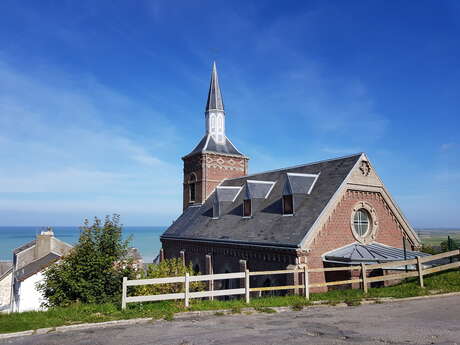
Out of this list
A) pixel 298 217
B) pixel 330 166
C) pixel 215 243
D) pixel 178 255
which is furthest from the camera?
pixel 178 255

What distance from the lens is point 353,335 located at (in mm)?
9586

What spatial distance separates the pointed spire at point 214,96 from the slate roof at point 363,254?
24.6 meters

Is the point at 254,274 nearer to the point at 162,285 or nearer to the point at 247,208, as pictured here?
the point at 162,285

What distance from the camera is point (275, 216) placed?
75.7 ft

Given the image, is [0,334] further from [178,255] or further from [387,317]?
[178,255]

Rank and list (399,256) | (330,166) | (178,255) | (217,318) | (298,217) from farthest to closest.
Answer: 1. (178,255)
2. (330,166)
3. (298,217)
4. (399,256)
5. (217,318)

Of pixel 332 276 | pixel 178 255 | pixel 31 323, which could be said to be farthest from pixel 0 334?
pixel 178 255

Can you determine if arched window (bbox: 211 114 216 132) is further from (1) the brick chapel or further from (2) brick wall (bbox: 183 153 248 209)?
(1) the brick chapel

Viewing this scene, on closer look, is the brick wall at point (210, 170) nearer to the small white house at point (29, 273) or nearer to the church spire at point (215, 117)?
the church spire at point (215, 117)

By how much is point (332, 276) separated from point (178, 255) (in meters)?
16.4

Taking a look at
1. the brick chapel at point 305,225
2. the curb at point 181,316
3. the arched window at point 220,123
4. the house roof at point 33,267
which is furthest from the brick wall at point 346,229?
the house roof at point 33,267

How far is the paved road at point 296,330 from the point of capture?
918cm

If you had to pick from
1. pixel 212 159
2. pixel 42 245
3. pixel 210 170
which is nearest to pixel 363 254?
pixel 210 170

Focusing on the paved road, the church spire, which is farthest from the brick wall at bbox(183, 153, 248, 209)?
the paved road
